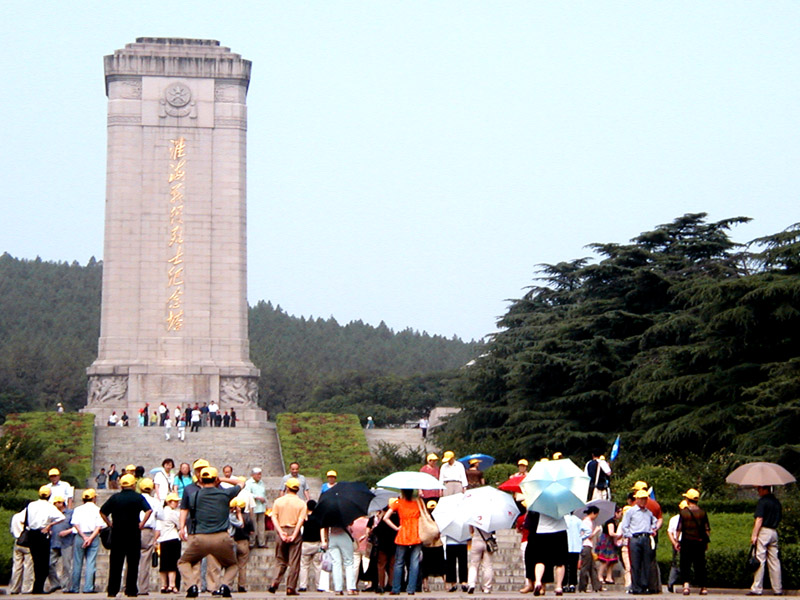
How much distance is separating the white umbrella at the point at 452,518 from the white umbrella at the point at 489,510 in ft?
0.20

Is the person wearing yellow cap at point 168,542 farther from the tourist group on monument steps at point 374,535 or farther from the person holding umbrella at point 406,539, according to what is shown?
the person holding umbrella at point 406,539

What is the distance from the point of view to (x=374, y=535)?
574 inches

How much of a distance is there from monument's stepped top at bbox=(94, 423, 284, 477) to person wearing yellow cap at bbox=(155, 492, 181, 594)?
70.5ft

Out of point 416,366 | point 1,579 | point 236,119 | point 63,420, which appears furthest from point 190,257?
point 416,366

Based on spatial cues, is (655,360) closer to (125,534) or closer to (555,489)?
(555,489)

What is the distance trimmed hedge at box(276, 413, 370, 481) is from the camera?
1420 inches

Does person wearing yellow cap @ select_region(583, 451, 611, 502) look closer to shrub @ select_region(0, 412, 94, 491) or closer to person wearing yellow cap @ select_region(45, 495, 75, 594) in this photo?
person wearing yellow cap @ select_region(45, 495, 75, 594)

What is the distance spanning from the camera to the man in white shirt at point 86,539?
14.7 meters

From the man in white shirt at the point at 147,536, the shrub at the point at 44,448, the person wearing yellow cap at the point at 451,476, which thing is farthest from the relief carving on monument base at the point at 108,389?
the man in white shirt at the point at 147,536

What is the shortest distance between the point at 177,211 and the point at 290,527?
31824mm

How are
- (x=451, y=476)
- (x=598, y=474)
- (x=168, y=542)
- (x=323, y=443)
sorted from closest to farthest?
(x=168, y=542)
(x=451, y=476)
(x=598, y=474)
(x=323, y=443)

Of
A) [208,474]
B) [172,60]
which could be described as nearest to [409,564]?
[208,474]

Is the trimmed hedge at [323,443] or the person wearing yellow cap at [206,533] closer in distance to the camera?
the person wearing yellow cap at [206,533]

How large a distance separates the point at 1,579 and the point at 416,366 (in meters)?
84.0
